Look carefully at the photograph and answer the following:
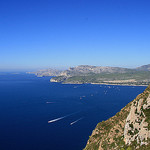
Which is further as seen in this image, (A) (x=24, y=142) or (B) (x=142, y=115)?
(A) (x=24, y=142)

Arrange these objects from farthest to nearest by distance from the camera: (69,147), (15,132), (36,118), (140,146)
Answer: (36,118), (15,132), (69,147), (140,146)

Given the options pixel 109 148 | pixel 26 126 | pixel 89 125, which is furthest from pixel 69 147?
pixel 109 148

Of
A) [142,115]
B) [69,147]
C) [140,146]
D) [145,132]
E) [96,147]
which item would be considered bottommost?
[69,147]

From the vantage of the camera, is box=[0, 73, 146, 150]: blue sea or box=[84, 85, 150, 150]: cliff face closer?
box=[84, 85, 150, 150]: cliff face

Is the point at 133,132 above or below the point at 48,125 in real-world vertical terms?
above

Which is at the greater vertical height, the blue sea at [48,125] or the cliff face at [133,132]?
the cliff face at [133,132]

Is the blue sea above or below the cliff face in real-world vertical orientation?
below

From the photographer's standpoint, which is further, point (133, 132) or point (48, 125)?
point (48, 125)

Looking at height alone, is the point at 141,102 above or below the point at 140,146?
above

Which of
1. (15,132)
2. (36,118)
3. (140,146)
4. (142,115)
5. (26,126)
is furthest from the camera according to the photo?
(36,118)

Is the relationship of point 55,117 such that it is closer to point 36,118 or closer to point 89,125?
point 36,118

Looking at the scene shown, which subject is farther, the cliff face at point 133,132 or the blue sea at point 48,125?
the blue sea at point 48,125
